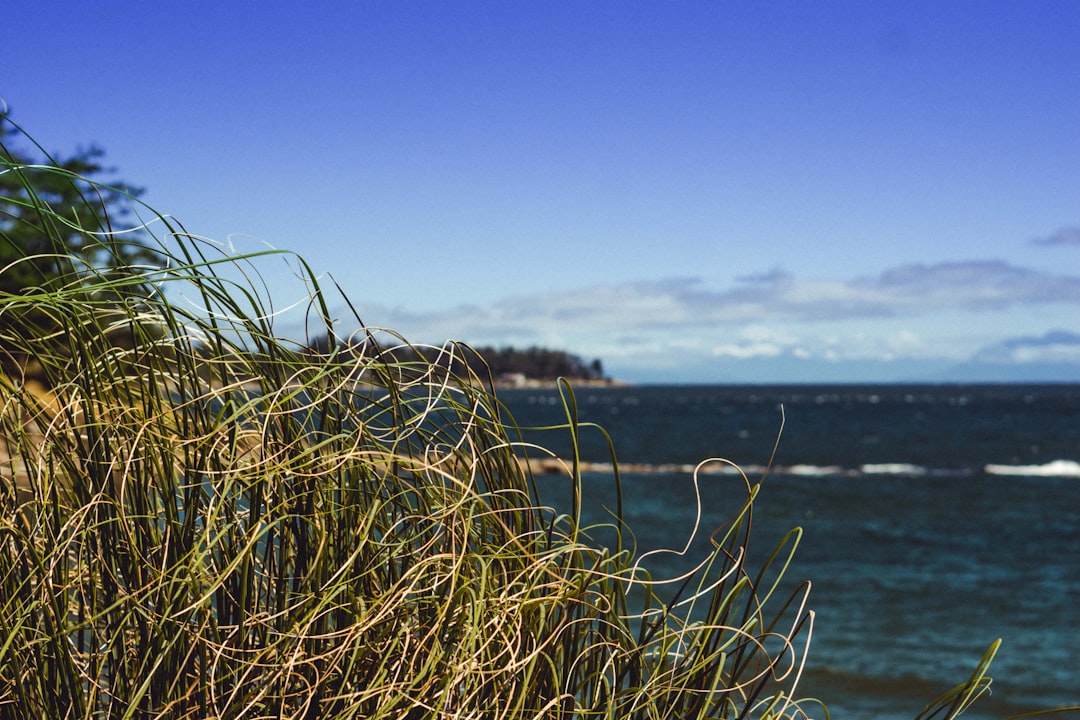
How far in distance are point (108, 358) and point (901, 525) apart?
914 inches

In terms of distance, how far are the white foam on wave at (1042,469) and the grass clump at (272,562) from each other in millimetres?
38288

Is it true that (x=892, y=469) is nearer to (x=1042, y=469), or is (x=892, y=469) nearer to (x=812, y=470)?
(x=812, y=470)

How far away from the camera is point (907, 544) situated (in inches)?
784

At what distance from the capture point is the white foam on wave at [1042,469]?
119 ft

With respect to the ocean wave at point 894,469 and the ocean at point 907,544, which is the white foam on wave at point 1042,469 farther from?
the ocean wave at point 894,469

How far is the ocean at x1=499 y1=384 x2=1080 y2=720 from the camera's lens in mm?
10172

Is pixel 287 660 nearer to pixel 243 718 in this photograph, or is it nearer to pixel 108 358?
pixel 243 718

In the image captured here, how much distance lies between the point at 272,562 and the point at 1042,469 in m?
41.4

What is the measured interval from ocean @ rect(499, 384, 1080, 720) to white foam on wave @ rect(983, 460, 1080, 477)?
10cm

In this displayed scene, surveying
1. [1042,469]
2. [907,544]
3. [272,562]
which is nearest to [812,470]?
[1042,469]

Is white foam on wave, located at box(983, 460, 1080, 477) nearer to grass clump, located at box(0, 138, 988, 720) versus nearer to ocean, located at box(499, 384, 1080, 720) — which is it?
ocean, located at box(499, 384, 1080, 720)

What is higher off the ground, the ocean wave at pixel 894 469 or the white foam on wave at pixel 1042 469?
the white foam on wave at pixel 1042 469

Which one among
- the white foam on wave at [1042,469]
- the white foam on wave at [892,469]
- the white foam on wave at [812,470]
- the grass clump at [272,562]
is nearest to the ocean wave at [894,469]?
the white foam on wave at [892,469]

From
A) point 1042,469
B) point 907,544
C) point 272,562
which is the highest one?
point 272,562
